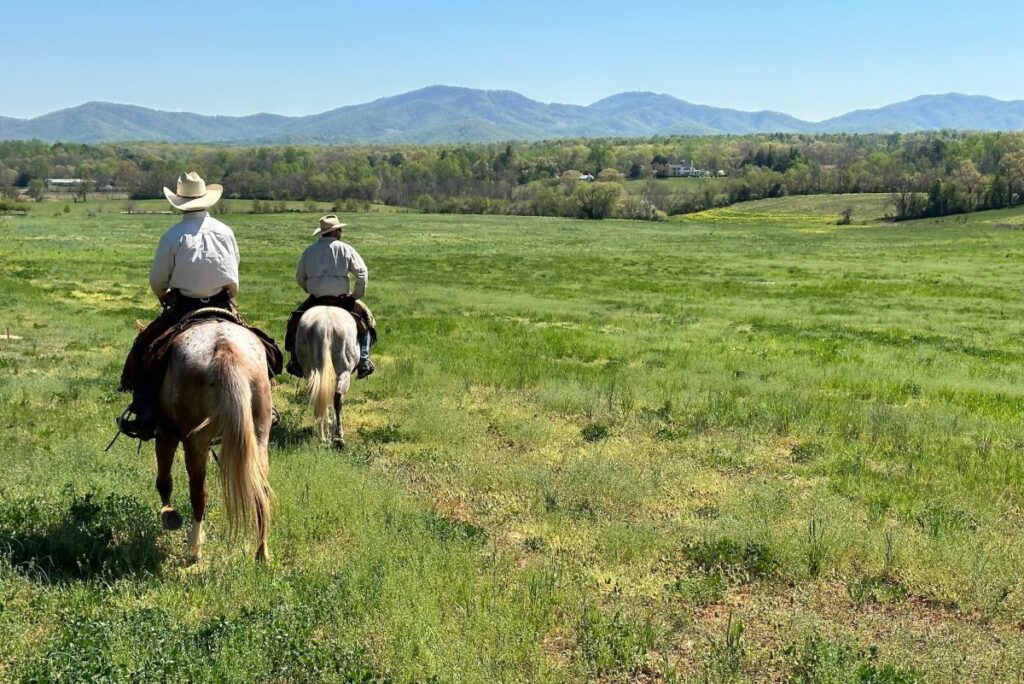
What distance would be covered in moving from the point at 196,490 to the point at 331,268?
4933mm

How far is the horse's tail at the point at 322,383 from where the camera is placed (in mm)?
9945

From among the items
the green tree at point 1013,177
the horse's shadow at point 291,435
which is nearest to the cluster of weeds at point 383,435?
the horse's shadow at point 291,435

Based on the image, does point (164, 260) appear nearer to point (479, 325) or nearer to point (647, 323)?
point (479, 325)

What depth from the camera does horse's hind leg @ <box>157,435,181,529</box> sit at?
6.56m

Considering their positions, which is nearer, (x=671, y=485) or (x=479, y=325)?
(x=671, y=485)

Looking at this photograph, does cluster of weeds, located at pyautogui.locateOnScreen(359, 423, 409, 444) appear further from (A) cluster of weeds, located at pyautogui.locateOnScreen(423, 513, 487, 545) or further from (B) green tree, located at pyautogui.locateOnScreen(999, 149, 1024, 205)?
(B) green tree, located at pyautogui.locateOnScreen(999, 149, 1024, 205)

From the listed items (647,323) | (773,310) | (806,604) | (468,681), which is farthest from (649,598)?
(773,310)

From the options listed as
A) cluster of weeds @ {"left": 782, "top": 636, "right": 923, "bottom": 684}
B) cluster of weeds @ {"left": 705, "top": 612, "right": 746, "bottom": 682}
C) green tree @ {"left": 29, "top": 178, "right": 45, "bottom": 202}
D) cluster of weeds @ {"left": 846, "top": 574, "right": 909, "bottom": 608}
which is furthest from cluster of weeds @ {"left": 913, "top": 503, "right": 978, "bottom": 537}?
green tree @ {"left": 29, "top": 178, "right": 45, "bottom": 202}

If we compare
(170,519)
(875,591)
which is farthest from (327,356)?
(875,591)

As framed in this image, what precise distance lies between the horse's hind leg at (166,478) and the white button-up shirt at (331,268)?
4.43 meters

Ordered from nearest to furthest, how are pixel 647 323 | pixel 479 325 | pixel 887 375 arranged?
pixel 887 375 → pixel 479 325 → pixel 647 323

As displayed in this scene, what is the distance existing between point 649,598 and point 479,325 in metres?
16.1

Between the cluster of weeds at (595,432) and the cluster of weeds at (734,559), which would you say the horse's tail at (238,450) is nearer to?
the cluster of weeds at (734,559)

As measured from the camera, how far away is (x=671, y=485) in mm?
8758
